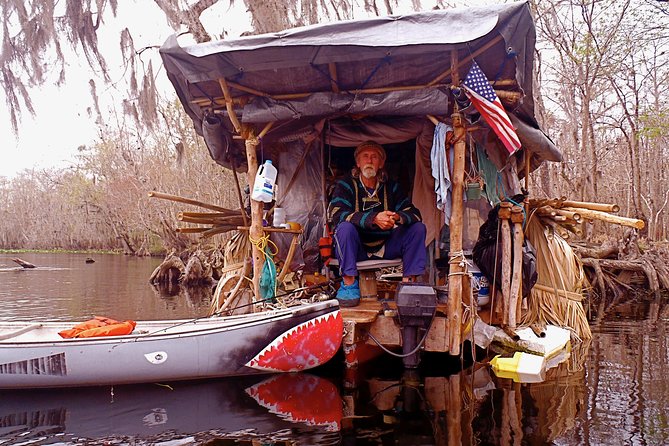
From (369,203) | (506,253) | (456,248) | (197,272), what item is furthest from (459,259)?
(197,272)

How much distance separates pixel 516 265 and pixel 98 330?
399 centimetres

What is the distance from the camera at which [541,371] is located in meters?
4.90

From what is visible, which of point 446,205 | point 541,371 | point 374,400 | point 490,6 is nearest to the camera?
point 374,400

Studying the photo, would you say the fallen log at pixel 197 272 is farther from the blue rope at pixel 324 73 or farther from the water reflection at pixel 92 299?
the blue rope at pixel 324 73

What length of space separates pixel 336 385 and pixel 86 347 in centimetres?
203

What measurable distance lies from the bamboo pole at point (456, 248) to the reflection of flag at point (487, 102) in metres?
0.19

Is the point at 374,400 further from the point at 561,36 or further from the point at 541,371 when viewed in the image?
the point at 561,36

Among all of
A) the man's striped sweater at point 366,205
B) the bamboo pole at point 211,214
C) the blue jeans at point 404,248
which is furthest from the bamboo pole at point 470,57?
the bamboo pole at point 211,214

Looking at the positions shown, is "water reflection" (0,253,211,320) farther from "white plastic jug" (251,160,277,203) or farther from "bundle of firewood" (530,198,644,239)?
"bundle of firewood" (530,198,644,239)

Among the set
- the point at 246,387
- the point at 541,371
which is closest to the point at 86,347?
the point at 246,387

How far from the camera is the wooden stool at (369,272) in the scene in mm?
5168

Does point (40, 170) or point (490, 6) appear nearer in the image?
point (490, 6)

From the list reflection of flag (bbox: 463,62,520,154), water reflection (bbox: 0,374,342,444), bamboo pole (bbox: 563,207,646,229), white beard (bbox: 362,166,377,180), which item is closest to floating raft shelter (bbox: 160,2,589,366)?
reflection of flag (bbox: 463,62,520,154)

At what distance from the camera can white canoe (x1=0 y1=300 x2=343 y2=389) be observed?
163 inches
